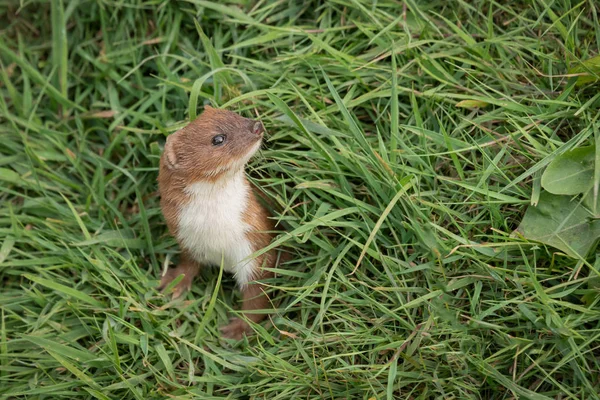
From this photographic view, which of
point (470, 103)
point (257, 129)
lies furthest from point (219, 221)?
point (470, 103)

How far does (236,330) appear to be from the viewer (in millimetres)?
4367

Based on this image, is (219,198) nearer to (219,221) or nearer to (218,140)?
(219,221)

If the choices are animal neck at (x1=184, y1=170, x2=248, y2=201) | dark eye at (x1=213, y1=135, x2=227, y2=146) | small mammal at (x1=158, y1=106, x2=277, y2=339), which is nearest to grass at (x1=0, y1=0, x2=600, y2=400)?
small mammal at (x1=158, y1=106, x2=277, y2=339)

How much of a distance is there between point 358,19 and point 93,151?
219 centimetres

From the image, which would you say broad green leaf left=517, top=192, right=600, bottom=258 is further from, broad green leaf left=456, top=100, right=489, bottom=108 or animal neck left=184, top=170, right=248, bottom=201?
animal neck left=184, top=170, right=248, bottom=201

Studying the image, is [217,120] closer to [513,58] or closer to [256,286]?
[256,286]

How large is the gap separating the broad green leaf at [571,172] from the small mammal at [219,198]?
165cm

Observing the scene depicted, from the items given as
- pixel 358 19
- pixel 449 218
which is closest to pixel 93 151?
pixel 358 19

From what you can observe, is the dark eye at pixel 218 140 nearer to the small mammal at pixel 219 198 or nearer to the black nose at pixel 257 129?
the small mammal at pixel 219 198

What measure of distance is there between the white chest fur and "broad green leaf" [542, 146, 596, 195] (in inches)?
69.4

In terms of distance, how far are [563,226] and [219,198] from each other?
1.97 metres

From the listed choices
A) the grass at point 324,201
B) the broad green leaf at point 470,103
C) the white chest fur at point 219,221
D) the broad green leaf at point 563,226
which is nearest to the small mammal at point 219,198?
the white chest fur at point 219,221

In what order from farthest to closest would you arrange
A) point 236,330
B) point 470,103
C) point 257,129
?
point 236,330 → point 470,103 → point 257,129

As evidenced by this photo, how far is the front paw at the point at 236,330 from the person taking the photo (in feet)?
14.2
